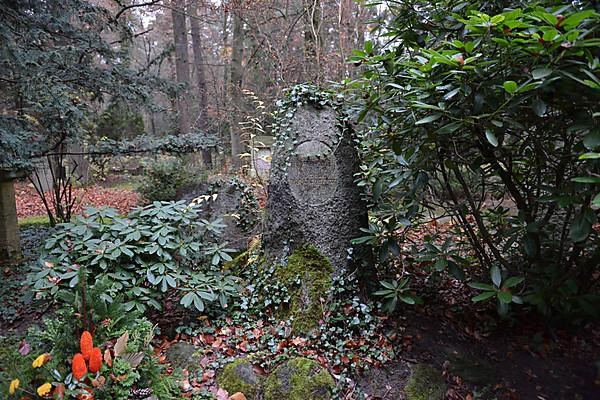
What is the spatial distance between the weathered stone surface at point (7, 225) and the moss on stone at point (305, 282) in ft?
10.6

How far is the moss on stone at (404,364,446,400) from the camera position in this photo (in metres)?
2.34

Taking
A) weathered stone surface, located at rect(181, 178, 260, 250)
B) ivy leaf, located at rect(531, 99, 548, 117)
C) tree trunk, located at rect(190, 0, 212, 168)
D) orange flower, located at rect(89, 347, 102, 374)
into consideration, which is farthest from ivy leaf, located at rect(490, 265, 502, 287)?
tree trunk, located at rect(190, 0, 212, 168)

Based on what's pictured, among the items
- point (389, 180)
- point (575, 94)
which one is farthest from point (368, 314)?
point (575, 94)

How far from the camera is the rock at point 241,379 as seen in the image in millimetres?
2316

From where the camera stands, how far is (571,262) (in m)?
2.37

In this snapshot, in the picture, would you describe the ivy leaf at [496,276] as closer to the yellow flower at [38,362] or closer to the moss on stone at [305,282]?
the moss on stone at [305,282]

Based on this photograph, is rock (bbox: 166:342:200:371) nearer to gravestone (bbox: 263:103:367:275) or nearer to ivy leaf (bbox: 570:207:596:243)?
gravestone (bbox: 263:103:367:275)

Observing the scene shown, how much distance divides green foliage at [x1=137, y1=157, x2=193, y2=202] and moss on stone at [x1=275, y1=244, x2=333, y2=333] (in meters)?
3.66

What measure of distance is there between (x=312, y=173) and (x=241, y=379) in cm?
153

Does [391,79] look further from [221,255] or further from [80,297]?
[80,297]

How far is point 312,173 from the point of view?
10.2 ft

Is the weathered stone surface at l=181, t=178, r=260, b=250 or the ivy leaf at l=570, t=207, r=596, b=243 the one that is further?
the weathered stone surface at l=181, t=178, r=260, b=250

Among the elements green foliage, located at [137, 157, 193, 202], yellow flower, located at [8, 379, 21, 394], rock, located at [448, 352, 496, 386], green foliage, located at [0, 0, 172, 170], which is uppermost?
green foliage, located at [0, 0, 172, 170]

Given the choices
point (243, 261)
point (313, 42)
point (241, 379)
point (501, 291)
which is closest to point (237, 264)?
point (243, 261)
